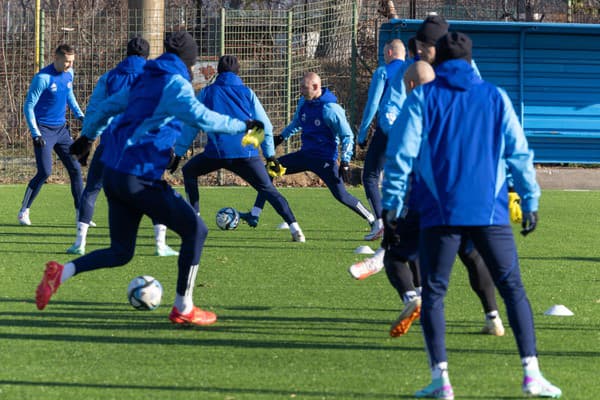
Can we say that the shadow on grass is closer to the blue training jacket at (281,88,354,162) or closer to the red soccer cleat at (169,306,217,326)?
the red soccer cleat at (169,306,217,326)

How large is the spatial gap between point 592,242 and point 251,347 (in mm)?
7202

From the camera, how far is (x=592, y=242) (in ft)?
43.2

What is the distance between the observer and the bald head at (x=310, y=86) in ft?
43.2

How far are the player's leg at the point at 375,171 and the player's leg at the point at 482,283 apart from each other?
389 centimetres

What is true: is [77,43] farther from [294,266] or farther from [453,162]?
[453,162]

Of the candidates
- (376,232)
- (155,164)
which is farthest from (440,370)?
(376,232)

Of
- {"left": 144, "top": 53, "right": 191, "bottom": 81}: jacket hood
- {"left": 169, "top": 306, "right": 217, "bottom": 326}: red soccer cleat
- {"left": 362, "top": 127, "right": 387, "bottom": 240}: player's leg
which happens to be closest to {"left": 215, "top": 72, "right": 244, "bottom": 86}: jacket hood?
{"left": 362, "top": 127, "right": 387, "bottom": 240}: player's leg

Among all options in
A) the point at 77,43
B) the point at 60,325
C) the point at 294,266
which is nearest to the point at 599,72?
the point at 77,43

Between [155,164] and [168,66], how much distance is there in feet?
2.14

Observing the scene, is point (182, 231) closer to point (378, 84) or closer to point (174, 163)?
point (174, 163)

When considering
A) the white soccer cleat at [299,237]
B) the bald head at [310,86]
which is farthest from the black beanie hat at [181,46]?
the bald head at [310,86]

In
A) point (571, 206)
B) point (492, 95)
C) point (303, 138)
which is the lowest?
point (571, 206)

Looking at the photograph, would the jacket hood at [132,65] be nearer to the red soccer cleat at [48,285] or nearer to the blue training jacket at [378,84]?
the blue training jacket at [378,84]

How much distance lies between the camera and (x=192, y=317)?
760cm
